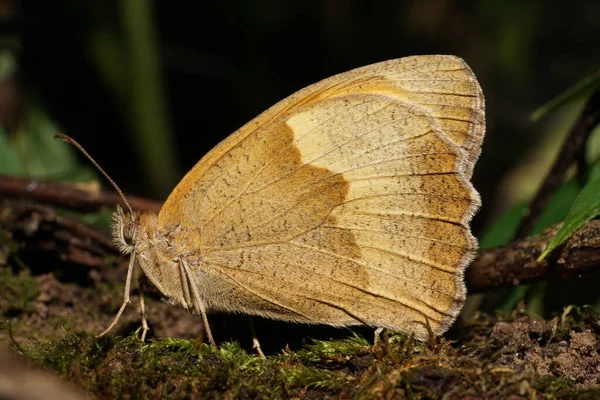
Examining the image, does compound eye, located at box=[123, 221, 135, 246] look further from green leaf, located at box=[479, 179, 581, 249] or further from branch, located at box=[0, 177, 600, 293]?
green leaf, located at box=[479, 179, 581, 249]

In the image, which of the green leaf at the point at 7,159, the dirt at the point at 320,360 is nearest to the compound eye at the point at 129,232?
the dirt at the point at 320,360

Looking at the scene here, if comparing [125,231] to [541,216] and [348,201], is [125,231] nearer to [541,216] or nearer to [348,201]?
[348,201]

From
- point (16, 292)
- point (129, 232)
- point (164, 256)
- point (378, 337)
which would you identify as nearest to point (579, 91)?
point (378, 337)

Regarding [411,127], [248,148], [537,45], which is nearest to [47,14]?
[248,148]

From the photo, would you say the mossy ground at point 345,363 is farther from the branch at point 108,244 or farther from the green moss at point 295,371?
the branch at point 108,244

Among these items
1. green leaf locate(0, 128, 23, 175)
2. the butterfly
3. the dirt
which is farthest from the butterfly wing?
green leaf locate(0, 128, 23, 175)
